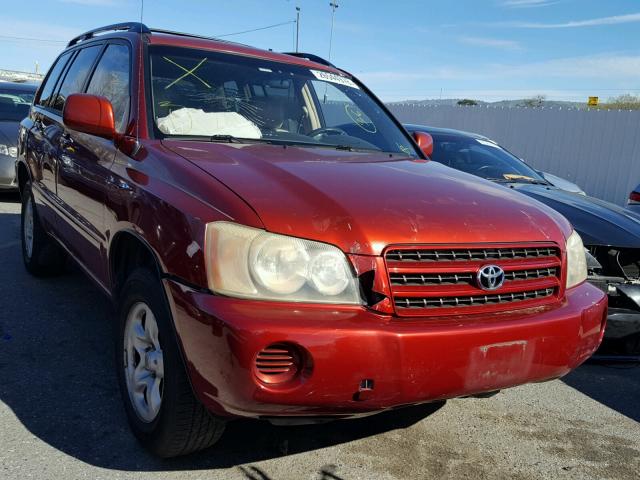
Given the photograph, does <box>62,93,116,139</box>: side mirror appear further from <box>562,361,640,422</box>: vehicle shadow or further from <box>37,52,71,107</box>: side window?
<box>562,361,640,422</box>: vehicle shadow

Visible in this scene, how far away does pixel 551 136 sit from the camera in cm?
1568

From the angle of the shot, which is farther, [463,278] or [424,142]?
[424,142]

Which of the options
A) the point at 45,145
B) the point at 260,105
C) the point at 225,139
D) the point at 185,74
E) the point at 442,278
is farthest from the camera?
the point at 45,145

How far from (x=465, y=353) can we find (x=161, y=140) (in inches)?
68.2

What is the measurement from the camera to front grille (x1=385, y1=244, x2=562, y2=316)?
2385 mm

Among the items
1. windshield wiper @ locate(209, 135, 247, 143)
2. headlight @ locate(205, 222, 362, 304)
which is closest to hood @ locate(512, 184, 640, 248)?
windshield wiper @ locate(209, 135, 247, 143)

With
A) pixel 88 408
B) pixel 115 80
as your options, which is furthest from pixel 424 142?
pixel 88 408

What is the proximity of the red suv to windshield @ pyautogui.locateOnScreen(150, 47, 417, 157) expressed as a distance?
0.02 meters

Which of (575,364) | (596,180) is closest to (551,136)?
(596,180)

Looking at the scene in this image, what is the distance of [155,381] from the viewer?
2.71 meters

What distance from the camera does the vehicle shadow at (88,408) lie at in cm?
279

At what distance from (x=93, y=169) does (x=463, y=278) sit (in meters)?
2.08

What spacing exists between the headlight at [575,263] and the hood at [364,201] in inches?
3.1

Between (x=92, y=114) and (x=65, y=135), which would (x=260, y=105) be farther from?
(x=65, y=135)
